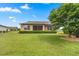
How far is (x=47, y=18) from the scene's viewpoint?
3.19m

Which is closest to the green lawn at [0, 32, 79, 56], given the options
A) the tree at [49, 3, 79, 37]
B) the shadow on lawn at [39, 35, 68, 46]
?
the shadow on lawn at [39, 35, 68, 46]

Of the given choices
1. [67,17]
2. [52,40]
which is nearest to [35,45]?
[52,40]

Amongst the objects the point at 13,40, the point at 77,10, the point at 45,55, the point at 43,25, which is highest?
the point at 77,10

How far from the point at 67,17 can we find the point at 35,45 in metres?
0.59

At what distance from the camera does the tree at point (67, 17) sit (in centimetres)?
315

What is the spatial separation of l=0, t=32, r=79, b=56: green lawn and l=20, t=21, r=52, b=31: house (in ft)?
0.32

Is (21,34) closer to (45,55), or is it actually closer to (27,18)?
(27,18)

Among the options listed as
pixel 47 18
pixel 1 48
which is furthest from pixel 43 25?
pixel 1 48

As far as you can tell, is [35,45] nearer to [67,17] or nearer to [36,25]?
[36,25]

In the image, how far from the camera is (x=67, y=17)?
10.5 ft

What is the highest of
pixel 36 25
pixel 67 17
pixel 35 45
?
pixel 67 17

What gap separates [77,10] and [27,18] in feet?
2.29

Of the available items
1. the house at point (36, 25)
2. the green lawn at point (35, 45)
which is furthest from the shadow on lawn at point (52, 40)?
the house at point (36, 25)

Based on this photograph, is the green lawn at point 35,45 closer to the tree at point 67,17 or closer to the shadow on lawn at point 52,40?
the shadow on lawn at point 52,40
